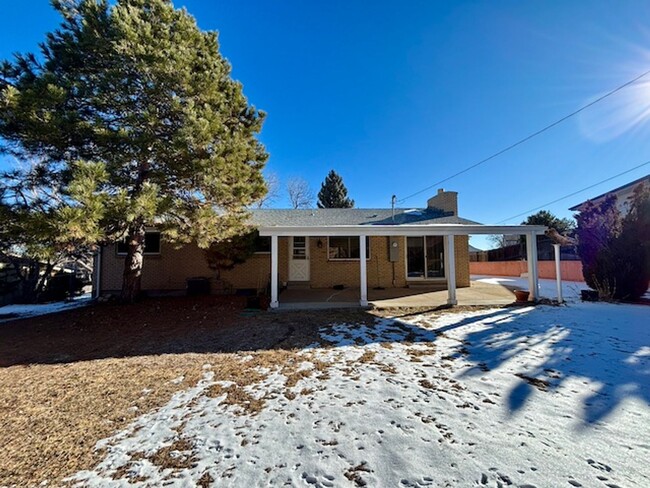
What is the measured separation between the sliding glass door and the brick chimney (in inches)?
76.0

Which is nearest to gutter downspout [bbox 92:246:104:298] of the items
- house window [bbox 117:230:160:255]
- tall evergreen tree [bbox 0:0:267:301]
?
house window [bbox 117:230:160:255]

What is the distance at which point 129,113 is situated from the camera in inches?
273

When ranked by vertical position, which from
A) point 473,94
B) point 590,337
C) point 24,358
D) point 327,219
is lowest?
point 24,358

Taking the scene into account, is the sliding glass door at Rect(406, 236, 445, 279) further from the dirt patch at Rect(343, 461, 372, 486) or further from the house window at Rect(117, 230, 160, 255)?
the dirt patch at Rect(343, 461, 372, 486)

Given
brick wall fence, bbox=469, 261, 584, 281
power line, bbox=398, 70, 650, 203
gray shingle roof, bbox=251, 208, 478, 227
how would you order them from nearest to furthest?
power line, bbox=398, 70, 650, 203 < gray shingle roof, bbox=251, 208, 478, 227 < brick wall fence, bbox=469, 261, 584, 281

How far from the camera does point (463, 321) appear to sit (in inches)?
289

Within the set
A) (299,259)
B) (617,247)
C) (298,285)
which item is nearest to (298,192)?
(299,259)

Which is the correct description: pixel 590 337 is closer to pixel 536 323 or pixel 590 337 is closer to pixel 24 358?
pixel 536 323

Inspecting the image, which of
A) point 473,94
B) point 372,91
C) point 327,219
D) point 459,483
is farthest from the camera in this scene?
point 327,219

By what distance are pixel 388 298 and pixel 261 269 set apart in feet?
17.8

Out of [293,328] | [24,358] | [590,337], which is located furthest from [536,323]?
[24,358]

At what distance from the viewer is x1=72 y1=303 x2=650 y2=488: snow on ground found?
2.37 metres

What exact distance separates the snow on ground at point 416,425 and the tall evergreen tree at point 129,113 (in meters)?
4.46

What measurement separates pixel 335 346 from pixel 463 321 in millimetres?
3683
